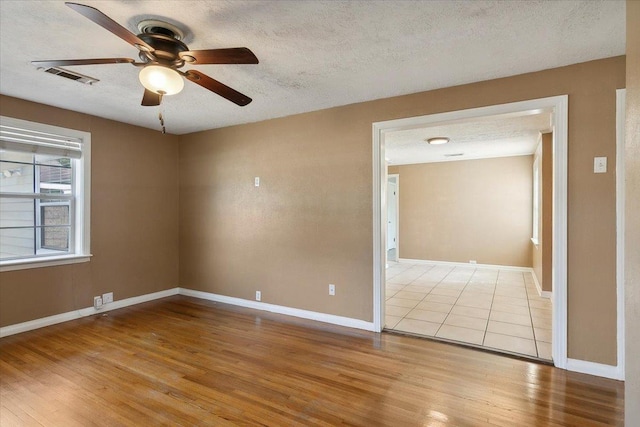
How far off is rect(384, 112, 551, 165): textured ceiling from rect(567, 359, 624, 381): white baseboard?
6.94ft

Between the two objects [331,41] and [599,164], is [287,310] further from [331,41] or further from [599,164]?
[599,164]

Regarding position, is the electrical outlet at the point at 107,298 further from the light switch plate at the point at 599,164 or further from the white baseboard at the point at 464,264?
the white baseboard at the point at 464,264

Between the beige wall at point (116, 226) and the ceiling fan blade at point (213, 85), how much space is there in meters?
2.63

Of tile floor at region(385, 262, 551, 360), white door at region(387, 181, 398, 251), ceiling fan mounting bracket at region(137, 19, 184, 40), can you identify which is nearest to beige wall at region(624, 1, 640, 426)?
tile floor at region(385, 262, 551, 360)

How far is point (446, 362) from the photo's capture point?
270cm

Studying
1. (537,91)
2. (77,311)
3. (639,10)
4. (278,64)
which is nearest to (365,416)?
(639,10)

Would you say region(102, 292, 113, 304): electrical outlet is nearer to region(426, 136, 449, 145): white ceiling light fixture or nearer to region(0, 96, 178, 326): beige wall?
region(0, 96, 178, 326): beige wall

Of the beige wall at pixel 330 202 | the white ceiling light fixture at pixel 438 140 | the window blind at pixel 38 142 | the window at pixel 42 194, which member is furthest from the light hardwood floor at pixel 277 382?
the white ceiling light fixture at pixel 438 140

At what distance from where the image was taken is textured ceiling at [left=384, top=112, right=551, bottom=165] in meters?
4.20

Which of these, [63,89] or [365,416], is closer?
[365,416]

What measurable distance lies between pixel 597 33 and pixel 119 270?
5.30m

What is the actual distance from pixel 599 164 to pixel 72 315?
5.45m

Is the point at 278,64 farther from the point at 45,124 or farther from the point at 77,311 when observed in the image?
the point at 77,311

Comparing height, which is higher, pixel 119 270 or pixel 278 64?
pixel 278 64
